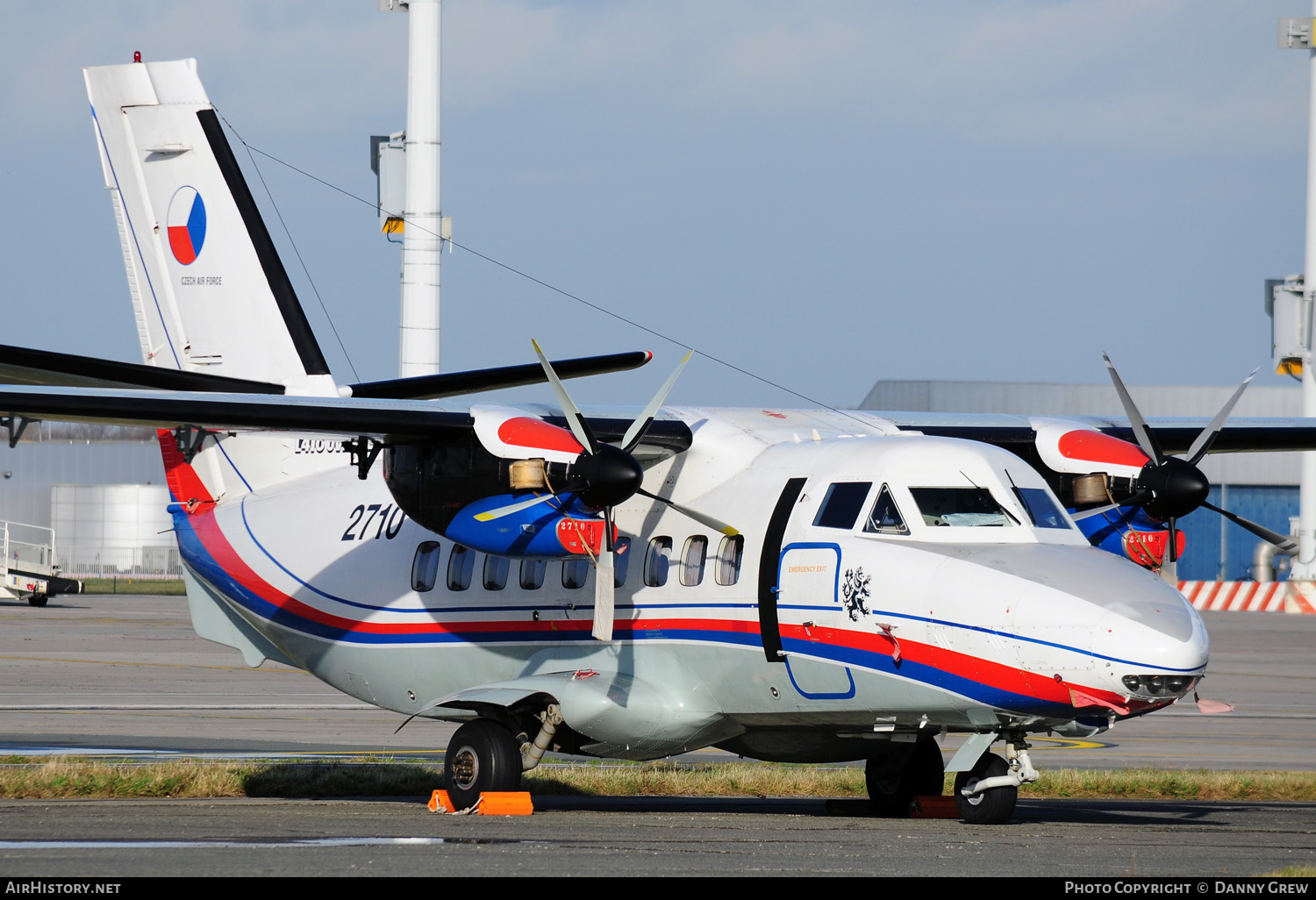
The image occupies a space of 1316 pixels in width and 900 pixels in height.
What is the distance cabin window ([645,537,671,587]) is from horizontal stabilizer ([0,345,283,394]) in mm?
5166

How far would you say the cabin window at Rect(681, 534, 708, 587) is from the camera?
13.5 metres

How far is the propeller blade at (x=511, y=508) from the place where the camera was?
43.4 feet

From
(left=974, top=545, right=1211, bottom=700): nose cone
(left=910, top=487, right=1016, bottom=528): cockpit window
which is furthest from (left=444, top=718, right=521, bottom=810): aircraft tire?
(left=974, top=545, right=1211, bottom=700): nose cone

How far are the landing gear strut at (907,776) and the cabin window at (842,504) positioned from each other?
265 cm

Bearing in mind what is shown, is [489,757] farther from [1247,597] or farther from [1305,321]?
[1247,597]

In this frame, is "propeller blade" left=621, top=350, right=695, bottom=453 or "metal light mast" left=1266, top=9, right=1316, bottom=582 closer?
"propeller blade" left=621, top=350, right=695, bottom=453

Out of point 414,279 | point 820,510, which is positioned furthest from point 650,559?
point 414,279

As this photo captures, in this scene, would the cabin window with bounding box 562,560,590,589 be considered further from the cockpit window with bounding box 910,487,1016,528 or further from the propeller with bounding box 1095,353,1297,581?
the propeller with bounding box 1095,353,1297,581

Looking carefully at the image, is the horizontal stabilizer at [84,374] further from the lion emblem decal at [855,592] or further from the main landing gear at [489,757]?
the lion emblem decal at [855,592]

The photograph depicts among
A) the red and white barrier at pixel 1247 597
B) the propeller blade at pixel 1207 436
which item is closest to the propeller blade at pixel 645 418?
the propeller blade at pixel 1207 436

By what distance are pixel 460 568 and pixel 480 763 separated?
238 cm

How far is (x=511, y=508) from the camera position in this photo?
13.3 m

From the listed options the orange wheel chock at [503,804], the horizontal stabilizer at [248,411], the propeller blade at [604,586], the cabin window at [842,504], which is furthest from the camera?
the orange wheel chock at [503,804]

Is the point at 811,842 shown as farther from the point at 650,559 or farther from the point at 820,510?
the point at 650,559
